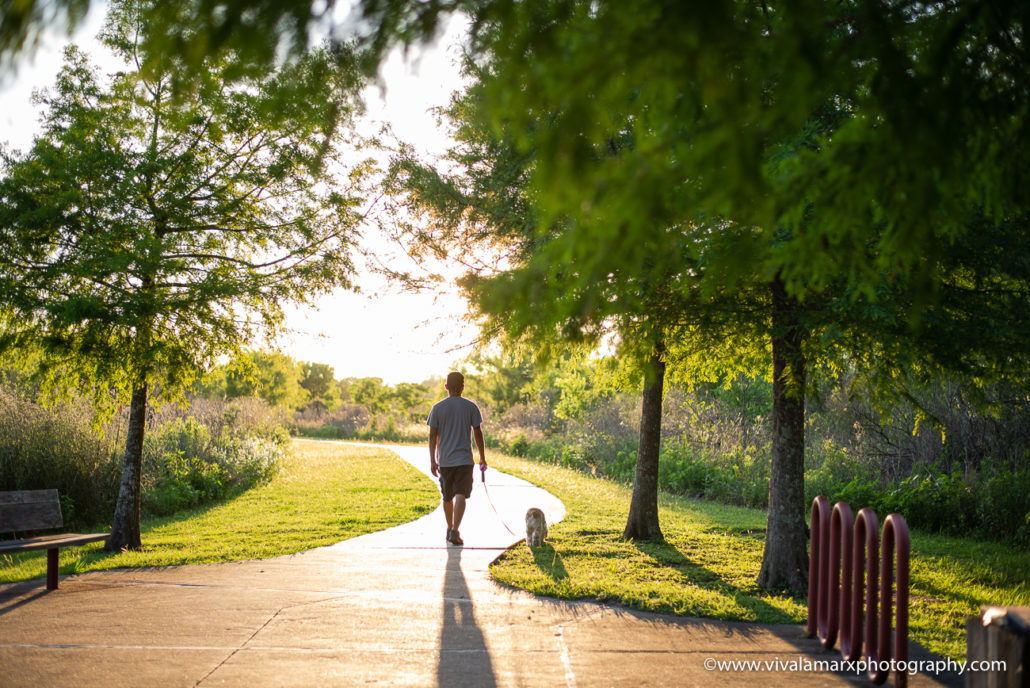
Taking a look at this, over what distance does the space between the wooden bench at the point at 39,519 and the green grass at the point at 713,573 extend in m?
4.29

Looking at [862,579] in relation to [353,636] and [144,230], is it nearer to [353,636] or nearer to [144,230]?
[353,636]

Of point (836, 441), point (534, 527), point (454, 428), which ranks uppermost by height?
point (454, 428)

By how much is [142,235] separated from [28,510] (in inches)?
125

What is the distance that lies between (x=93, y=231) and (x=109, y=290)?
2.18 ft

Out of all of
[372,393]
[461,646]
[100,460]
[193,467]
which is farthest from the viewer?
[372,393]

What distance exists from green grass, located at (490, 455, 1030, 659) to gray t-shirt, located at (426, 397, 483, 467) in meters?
1.35

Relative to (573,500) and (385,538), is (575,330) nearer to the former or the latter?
(385,538)

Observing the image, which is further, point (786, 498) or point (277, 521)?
point (277, 521)

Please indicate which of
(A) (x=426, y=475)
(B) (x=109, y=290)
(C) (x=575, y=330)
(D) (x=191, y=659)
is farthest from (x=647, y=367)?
(A) (x=426, y=475)

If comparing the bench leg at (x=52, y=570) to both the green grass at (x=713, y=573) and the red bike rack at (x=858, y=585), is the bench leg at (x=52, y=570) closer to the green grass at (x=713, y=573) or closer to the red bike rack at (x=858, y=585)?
the green grass at (x=713, y=573)

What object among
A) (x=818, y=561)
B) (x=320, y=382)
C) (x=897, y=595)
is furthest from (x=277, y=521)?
(x=320, y=382)

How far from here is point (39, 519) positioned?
7.91 metres

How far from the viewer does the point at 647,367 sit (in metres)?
6.59

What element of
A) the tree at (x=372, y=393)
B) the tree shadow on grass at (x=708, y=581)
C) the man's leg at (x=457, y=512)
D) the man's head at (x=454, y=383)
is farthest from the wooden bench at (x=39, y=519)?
the tree at (x=372, y=393)
